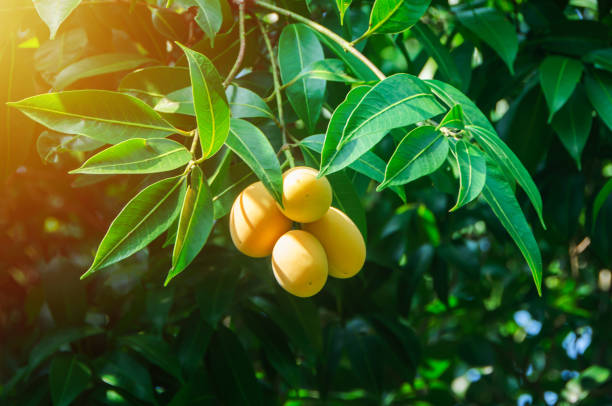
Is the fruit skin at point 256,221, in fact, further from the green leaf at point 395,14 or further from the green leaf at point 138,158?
the green leaf at point 395,14

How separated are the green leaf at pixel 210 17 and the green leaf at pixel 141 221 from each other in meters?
0.17

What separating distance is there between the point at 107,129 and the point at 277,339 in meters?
0.75

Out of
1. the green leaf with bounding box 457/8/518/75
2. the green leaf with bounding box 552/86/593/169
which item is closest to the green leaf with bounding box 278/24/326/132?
the green leaf with bounding box 457/8/518/75

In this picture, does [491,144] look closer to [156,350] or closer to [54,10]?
[54,10]

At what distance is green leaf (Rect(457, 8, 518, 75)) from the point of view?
1.00 metres

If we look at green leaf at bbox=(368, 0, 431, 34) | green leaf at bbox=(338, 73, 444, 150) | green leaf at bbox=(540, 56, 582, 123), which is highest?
green leaf at bbox=(368, 0, 431, 34)

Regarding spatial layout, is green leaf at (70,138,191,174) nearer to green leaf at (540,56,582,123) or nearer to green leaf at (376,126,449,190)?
green leaf at (376,126,449,190)

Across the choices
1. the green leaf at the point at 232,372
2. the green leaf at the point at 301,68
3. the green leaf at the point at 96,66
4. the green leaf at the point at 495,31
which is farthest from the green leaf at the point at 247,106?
the green leaf at the point at 232,372

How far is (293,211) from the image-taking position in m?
0.56

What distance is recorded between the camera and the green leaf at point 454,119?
1.75ft

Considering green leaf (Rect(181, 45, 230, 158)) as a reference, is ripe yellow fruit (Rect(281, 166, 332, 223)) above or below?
below

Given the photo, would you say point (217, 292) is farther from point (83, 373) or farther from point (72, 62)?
point (72, 62)

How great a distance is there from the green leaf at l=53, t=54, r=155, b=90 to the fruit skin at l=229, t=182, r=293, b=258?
0.42m

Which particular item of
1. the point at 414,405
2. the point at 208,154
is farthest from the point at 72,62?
the point at 414,405
